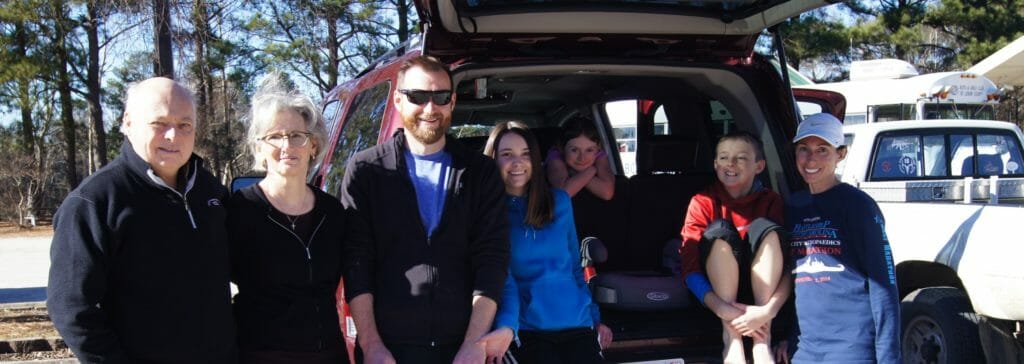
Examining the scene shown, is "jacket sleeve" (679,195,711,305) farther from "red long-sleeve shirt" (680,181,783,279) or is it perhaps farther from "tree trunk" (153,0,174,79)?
"tree trunk" (153,0,174,79)

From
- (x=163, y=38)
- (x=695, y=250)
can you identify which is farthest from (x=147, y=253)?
(x=163, y=38)

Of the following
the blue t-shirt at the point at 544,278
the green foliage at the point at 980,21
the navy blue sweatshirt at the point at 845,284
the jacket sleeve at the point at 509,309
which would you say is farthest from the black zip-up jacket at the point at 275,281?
the green foliage at the point at 980,21

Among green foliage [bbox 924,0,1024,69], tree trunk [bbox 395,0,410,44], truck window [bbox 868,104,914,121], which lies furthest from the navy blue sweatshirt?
green foliage [bbox 924,0,1024,69]

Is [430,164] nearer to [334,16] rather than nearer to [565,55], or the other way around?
[565,55]

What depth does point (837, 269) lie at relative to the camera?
3.09 m

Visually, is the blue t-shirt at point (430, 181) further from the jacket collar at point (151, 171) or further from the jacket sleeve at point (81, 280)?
the jacket sleeve at point (81, 280)

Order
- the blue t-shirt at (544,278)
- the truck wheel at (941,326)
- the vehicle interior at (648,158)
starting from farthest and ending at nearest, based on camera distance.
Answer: the truck wheel at (941,326)
the vehicle interior at (648,158)
the blue t-shirt at (544,278)

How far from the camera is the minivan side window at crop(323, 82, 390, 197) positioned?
11.3 ft

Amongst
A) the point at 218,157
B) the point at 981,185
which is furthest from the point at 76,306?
the point at 218,157

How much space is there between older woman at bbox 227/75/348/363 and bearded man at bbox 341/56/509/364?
12 centimetres

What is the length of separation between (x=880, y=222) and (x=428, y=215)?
172 centimetres

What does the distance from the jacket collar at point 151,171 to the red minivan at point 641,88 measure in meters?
0.89

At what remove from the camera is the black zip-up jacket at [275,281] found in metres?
2.47

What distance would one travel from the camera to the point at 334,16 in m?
17.4
